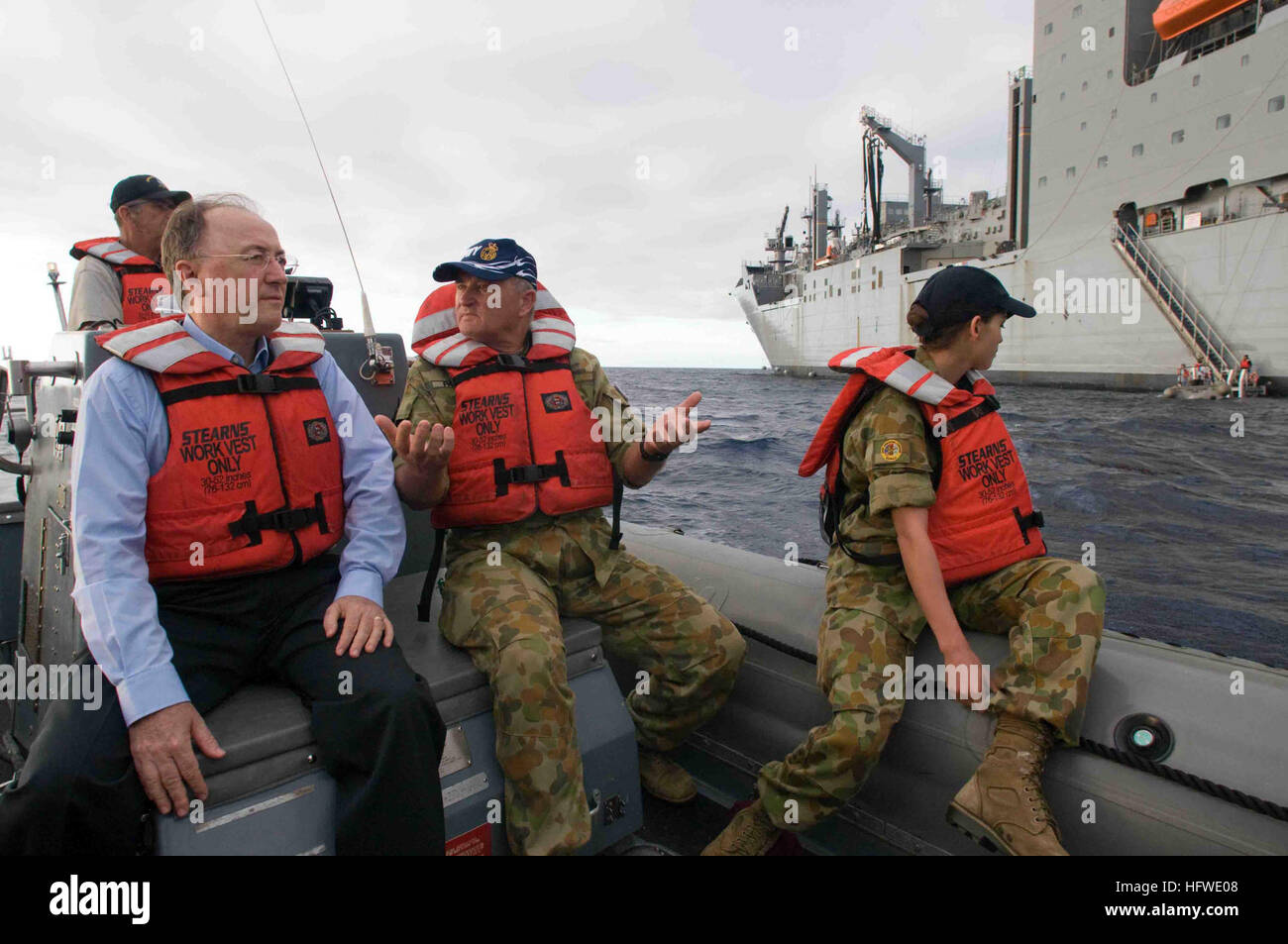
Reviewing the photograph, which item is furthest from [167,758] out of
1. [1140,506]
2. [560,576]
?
[1140,506]

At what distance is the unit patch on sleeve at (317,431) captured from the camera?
183cm

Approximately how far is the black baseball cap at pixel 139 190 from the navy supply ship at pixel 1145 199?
69.6 feet

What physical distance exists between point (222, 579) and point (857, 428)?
1.71 metres

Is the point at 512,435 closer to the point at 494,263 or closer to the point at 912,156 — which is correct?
the point at 494,263

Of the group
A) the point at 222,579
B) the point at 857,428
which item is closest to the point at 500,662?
the point at 222,579

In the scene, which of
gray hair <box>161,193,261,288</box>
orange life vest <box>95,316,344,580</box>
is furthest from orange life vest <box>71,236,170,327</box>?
orange life vest <box>95,316,344,580</box>

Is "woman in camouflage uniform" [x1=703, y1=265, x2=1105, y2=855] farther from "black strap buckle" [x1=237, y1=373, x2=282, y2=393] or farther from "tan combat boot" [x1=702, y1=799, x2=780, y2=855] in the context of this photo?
"black strap buckle" [x1=237, y1=373, x2=282, y2=393]

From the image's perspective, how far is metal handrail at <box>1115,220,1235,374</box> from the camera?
1945 centimetres

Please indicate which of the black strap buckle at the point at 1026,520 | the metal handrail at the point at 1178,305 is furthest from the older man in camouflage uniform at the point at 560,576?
the metal handrail at the point at 1178,305

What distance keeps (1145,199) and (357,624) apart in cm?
2641

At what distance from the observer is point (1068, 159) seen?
78.4ft

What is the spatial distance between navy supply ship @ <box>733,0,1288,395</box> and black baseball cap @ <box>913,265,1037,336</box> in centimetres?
2088

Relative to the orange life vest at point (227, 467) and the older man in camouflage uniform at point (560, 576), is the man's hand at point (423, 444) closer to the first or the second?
the older man in camouflage uniform at point (560, 576)

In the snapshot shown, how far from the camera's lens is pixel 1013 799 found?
1.65 metres
